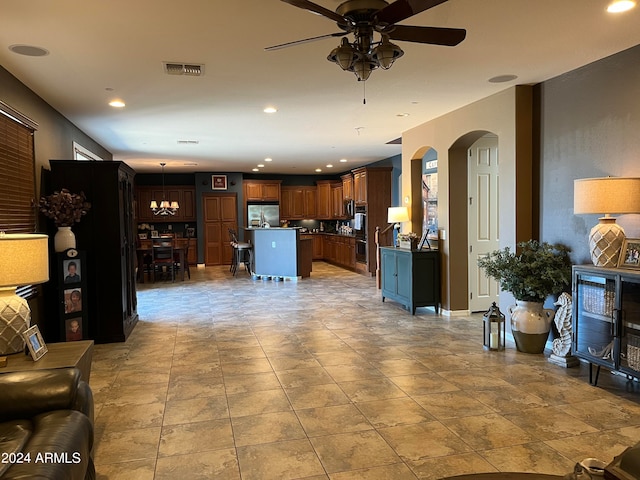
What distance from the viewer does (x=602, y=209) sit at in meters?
3.55

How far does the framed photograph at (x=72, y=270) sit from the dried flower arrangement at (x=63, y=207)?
0.39 meters

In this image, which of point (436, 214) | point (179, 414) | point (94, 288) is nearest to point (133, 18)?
point (179, 414)

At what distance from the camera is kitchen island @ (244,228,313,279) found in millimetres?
9922

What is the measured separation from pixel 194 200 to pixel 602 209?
1124 cm

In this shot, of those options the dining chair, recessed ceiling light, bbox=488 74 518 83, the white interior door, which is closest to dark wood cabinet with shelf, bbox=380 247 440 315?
the white interior door

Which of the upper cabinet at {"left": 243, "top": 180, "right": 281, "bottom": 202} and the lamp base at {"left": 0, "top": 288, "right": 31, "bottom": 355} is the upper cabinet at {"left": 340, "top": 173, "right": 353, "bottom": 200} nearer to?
the upper cabinet at {"left": 243, "top": 180, "right": 281, "bottom": 202}

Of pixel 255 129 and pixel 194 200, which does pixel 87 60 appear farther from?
pixel 194 200

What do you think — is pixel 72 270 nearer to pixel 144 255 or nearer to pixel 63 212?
pixel 63 212

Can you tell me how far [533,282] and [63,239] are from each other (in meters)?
4.70

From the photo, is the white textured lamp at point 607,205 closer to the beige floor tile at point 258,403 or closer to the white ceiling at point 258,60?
the white ceiling at point 258,60

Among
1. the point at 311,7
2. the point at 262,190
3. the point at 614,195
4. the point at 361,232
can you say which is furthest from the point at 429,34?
the point at 262,190

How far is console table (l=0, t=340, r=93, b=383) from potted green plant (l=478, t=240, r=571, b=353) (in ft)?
12.0

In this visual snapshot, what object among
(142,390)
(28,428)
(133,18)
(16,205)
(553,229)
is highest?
(133,18)

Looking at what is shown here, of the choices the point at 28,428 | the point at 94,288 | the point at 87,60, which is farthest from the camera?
the point at 94,288
